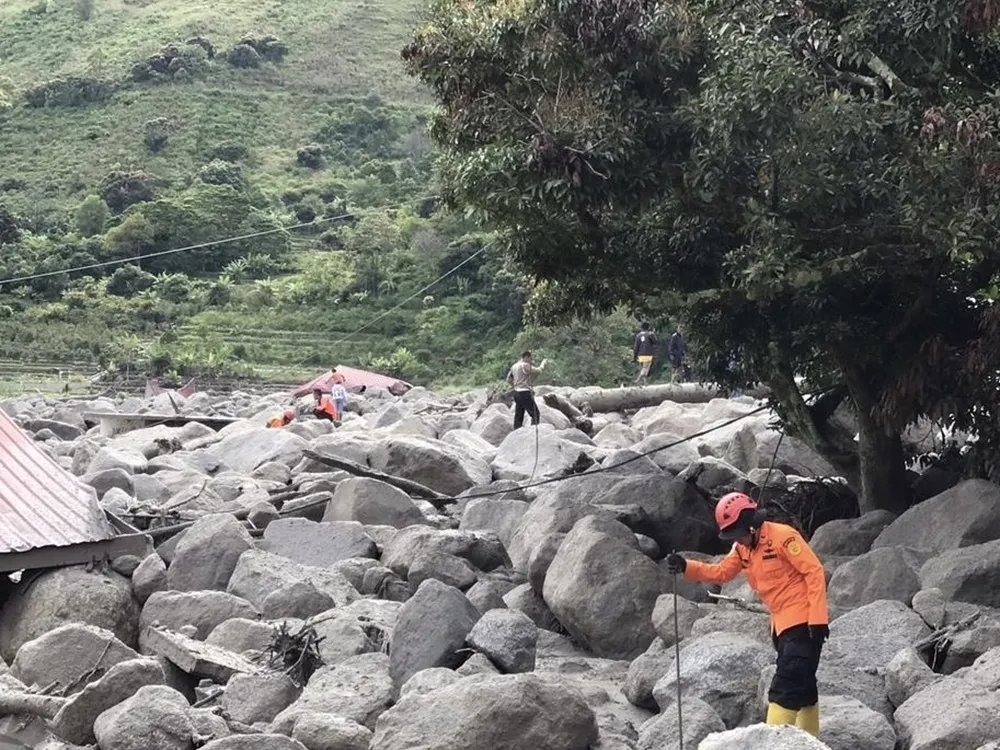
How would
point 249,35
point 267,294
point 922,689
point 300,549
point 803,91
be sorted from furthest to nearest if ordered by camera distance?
point 249,35, point 267,294, point 300,549, point 803,91, point 922,689

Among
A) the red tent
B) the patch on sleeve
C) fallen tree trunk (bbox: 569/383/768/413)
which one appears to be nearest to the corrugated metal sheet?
the patch on sleeve

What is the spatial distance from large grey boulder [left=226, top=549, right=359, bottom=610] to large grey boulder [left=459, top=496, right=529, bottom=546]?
80.6 inches

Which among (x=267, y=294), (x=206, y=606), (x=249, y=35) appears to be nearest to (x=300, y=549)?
(x=206, y=606)

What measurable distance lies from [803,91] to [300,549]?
567cm

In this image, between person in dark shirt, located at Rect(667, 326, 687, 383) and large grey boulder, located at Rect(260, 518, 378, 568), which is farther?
person in dark shirt, located at Rect(667, 326, 687, 383)

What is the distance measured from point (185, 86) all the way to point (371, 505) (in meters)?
82.6

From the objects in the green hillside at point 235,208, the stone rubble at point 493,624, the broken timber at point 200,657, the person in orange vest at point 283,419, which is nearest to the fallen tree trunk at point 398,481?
the stone rubble at point 493,624

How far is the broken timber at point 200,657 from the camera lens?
9.37 meters

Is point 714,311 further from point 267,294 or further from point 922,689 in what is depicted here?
point 267,294

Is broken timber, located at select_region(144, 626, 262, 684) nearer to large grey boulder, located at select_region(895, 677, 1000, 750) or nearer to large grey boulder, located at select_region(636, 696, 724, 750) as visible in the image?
large grey boulder, located at select_region(636, 696, 724, 750)

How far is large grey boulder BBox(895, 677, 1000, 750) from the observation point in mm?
6668

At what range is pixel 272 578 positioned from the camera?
36.1 ft

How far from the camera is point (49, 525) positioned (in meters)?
11.8

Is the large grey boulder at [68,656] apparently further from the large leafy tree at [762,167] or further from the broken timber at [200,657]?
the large leafy tree at [762,167]
